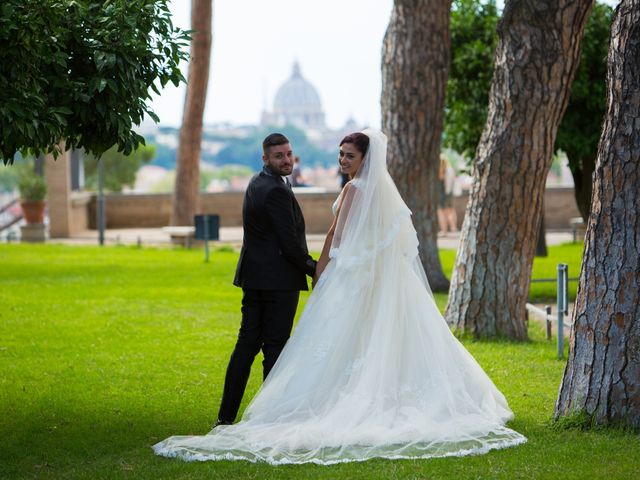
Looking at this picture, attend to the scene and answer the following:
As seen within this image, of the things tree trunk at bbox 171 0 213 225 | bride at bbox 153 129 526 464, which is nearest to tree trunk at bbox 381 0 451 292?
bride at bbox 153 129 526 464

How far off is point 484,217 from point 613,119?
4366 millimetres

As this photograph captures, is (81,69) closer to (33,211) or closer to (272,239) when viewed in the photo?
(272,239)

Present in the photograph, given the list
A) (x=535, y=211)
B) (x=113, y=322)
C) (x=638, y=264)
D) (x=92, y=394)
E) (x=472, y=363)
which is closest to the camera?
(x=638, y=264)

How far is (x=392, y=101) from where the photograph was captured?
49.6 feet

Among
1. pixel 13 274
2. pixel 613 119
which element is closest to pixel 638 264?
pixel 613 119

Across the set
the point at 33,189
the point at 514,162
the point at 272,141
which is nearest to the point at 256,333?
the point at 272,141

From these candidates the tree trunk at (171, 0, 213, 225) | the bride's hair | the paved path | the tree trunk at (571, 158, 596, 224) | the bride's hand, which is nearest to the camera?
the bride's hair

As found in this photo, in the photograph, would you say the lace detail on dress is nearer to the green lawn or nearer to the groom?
the groom

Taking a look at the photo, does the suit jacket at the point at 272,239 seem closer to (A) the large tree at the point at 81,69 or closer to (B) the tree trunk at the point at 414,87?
(A) the large tree at the point at 81,69

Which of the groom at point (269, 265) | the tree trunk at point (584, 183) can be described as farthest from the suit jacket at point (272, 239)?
the tree trunk at point (584, 183)

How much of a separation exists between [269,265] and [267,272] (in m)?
0.04

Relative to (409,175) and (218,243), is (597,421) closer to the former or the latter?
(409,175)

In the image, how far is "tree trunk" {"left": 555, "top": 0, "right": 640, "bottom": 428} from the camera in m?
6.73

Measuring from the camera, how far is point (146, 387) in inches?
357
